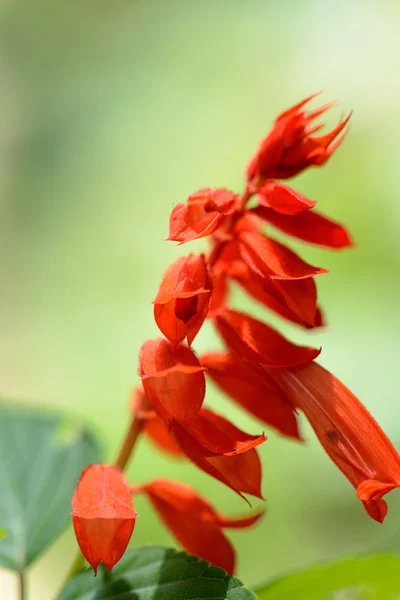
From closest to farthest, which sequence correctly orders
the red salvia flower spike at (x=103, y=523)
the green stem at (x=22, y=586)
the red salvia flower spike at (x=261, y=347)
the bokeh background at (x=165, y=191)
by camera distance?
the red salvia flower spike at (x=103, y=523), the red salvia flower spike at (x=261, y=347), the green stem at (x=22, y=586), the bokeh background at (x=165, y=191)

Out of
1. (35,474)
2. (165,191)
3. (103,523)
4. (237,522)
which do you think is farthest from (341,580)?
(165,191)

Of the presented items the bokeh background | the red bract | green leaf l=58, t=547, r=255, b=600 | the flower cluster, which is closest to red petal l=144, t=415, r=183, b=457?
the flower cluster

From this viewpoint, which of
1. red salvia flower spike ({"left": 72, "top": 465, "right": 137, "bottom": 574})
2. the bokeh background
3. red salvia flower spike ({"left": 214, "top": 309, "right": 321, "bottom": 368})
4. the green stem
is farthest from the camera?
the bokeh background

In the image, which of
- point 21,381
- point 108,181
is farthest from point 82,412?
point 108,181

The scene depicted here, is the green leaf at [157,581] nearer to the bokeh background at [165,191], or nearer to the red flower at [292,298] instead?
the red flower at [292,298]

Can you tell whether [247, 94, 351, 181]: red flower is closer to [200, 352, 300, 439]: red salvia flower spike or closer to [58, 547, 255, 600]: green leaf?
[200, 352, 300, 439]: red salvia flower spike

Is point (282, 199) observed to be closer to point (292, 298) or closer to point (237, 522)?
point (292, 298)

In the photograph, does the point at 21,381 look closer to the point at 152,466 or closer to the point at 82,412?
the point at 82,412

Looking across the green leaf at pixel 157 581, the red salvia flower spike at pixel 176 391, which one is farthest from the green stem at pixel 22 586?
the red salvia flower spike at pixel 176 391
